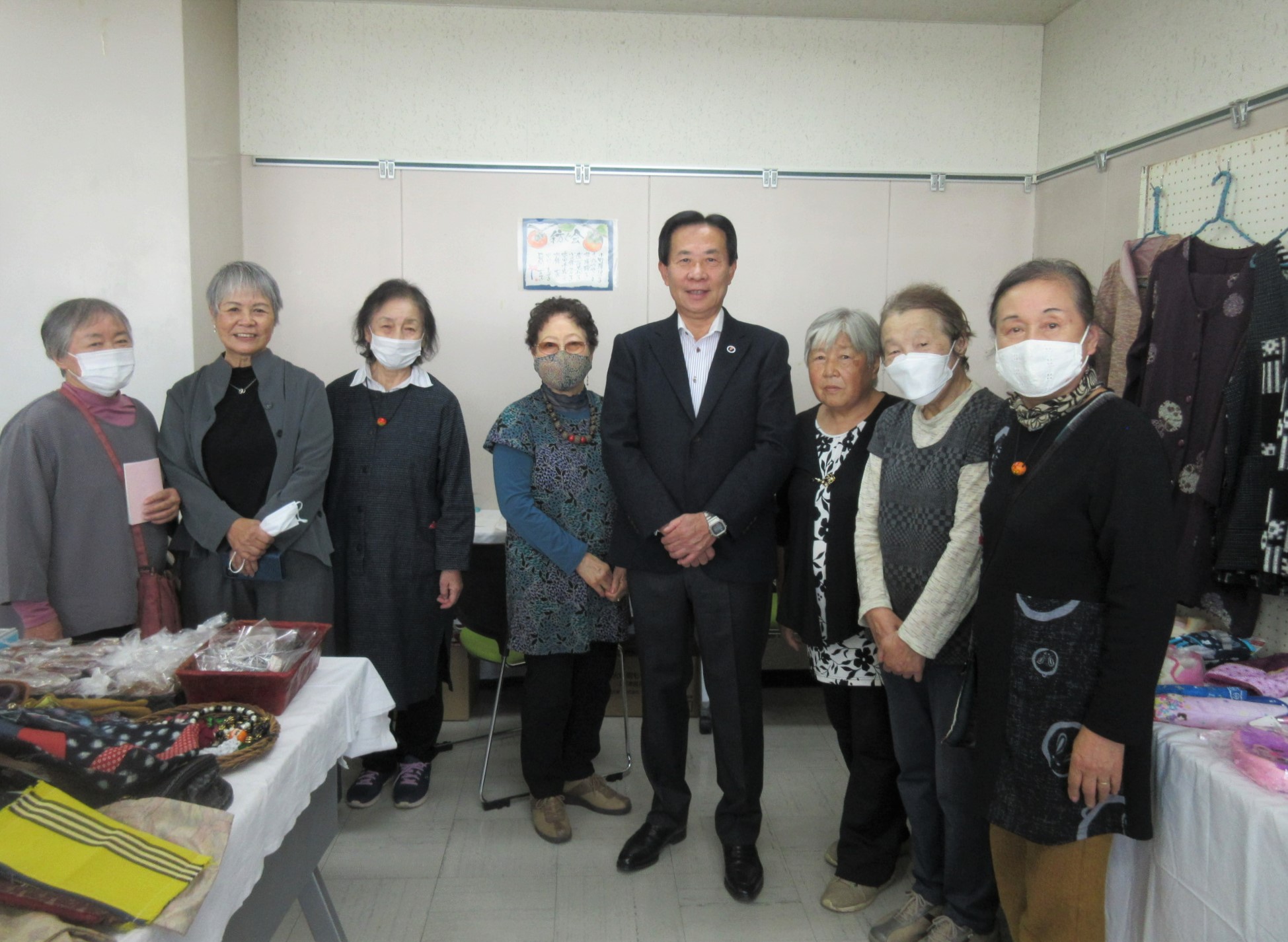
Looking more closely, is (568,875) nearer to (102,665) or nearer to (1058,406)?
(102,665)

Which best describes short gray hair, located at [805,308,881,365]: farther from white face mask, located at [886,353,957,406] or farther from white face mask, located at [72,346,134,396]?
white face mask, located at [72,346,134,396]

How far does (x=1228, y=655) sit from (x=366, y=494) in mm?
2316

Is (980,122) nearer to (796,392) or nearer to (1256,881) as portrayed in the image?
(796,392)

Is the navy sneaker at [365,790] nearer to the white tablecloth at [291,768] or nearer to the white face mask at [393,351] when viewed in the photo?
the white tablecloth at [291,768]

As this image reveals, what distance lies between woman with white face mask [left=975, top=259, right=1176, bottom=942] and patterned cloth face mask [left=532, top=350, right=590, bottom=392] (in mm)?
1149

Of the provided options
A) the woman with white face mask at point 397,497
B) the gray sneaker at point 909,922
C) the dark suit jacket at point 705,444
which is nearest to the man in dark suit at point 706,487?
the dark suit jacket at point 705,444

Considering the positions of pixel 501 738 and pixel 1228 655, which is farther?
pixel 501 738

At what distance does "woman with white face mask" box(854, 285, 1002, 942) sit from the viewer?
1.83 m

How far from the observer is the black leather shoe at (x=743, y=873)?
2211 mm

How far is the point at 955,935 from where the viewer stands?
1.93 m

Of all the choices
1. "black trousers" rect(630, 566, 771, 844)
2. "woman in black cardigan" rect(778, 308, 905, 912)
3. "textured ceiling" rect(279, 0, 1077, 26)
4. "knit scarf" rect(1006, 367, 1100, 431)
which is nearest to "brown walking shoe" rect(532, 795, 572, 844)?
"black trousers" rect(630, 566, 771, 844)

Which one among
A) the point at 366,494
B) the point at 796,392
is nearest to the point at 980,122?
the point at 796,392

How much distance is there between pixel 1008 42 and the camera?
3.61 m

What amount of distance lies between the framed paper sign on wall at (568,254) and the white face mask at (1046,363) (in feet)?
7.51
